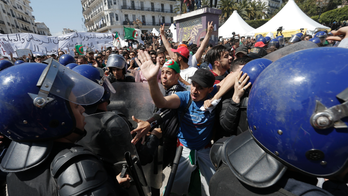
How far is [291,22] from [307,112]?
2011 centimetres

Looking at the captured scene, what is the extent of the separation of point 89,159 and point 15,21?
7866cm

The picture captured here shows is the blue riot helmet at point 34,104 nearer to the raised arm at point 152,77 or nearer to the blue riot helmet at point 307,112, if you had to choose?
the raised arm at point 152,77

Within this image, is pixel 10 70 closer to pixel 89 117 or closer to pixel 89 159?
pixel 89 117

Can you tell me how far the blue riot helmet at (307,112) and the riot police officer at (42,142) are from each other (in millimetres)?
1031

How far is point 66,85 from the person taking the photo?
1204 millimetres

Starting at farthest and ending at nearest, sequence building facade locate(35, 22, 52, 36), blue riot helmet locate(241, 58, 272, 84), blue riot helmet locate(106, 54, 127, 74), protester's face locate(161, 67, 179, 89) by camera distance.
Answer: building facade locate(35, 22, 52, 36)
blue riot helmet locate(106, 54, 127, 74)
protester's face locate(161, 67, 179, 89)
blue riot helmet locate(241, 58, 272, 84)

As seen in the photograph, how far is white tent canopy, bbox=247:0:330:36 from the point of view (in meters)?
15.2

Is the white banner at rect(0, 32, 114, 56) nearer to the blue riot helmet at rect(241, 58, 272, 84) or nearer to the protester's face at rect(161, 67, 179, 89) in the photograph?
the protester's face at rect(161, 67, 179, 89)

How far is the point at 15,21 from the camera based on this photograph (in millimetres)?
54281

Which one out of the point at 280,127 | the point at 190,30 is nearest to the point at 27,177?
the point at 280,127

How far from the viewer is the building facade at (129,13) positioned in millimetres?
51656

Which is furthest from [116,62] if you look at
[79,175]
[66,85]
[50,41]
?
[50,41]

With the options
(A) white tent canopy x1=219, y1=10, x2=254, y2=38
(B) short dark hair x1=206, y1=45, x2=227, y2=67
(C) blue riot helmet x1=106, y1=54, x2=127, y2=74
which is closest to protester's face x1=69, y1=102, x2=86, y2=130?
(C) blue riot helmet x1=106, y1=54, x2=127, y2=74

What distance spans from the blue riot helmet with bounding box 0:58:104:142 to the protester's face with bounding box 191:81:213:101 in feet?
4.01
